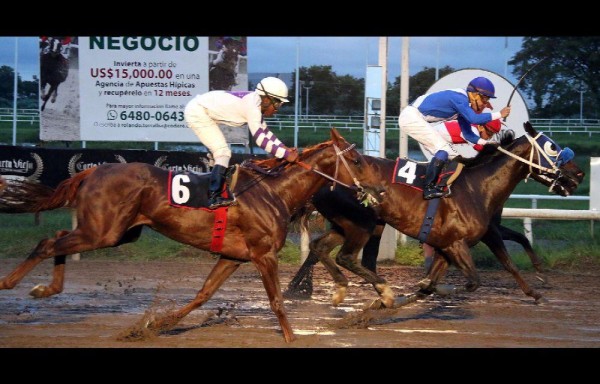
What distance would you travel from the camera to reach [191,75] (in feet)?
43.2

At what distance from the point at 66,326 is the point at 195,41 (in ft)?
22.5

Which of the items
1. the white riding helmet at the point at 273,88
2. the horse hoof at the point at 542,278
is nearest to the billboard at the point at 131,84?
the horse hoof at the point at 542,278

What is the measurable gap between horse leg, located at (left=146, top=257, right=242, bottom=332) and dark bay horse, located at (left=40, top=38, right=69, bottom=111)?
275 inches

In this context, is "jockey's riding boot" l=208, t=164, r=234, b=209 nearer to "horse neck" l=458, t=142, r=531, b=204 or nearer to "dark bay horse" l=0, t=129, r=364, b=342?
"dark bay horse" l=0, t=129, r=364, b=342

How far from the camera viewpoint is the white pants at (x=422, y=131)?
7969mm

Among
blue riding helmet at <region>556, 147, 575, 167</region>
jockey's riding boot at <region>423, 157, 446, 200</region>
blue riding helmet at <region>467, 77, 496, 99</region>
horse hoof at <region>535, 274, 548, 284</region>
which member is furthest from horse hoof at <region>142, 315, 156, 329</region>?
horse hoof at <region>535, 274, 548, 284</region>

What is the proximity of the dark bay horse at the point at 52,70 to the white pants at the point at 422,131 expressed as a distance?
6934 mm

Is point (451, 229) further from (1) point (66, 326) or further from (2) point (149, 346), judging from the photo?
(1) point (66, 326)

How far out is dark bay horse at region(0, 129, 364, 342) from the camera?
22.2 ft

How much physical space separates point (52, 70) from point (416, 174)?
23.8 ft

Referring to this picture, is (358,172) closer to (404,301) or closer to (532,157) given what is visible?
(404,301)

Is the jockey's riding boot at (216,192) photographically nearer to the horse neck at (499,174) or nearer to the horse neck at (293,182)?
the horse neck at (293,182)

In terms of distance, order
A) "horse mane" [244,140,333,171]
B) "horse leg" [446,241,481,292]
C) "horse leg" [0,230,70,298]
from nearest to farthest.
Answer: "horse leg" [0,230,70,298] < "horse mane" [244,140,333,171] < "horse leg" [446,241,481,292]

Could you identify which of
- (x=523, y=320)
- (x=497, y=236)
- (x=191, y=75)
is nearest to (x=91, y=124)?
(x=191, y=75)
